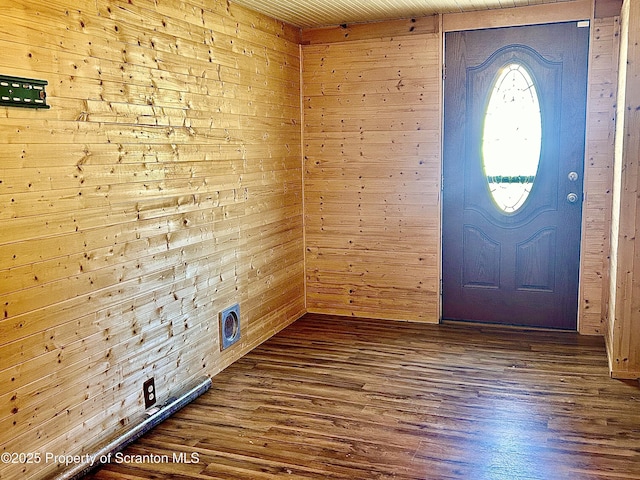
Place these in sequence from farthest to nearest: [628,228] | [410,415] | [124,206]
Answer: [628,228]
[410,415]
[124,206]

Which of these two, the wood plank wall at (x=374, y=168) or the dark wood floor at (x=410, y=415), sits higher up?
the wood plank wall at (x=374, y=168)

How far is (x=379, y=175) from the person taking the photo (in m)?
4.88

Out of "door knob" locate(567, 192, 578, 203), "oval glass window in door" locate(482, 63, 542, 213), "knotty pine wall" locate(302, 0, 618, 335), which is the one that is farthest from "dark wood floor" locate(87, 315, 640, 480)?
"oval glass window in door" locate(482, 63, 542, 213)

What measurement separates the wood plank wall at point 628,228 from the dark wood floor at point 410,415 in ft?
0.62

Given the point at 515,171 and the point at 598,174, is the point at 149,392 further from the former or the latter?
the point at 598,174

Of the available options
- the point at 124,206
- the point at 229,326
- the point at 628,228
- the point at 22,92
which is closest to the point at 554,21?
the point at 628,228

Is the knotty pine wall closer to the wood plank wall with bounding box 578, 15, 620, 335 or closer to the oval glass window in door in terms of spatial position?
the wood plank wall with bounding box 578, 15, 620, 335

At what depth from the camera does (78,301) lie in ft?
8.93

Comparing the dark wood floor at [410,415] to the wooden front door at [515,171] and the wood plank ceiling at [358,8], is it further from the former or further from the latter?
the wood plank ceiling at [358,8]

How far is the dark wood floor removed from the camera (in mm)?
2736

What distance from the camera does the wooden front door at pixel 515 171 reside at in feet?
14.4

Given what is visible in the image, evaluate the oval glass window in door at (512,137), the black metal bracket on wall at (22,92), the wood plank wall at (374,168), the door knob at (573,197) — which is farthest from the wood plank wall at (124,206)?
the door knob at (573,197)

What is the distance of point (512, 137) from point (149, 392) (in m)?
3.03

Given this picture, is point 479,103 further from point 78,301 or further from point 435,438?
point 78,301
